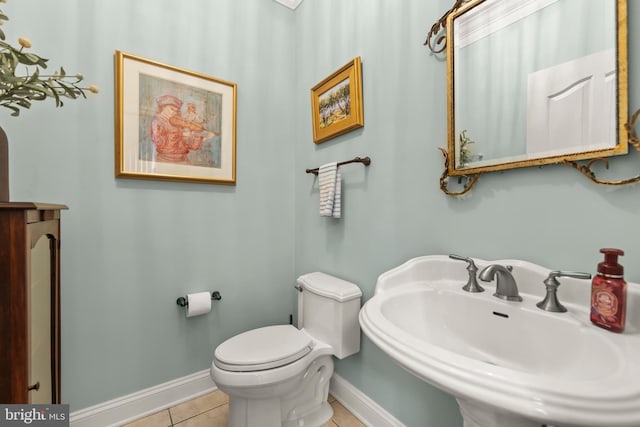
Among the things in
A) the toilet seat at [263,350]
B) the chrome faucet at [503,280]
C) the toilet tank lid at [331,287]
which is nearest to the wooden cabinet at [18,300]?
the toilet seat at [263,350]

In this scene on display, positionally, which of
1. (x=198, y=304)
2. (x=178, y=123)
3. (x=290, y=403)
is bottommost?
(x=290, y=403)

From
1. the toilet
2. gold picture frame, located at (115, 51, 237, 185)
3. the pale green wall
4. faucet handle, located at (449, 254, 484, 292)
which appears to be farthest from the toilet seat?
gold picture frame, located at (115, 51, 237, 185)

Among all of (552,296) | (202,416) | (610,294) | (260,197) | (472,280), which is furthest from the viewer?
(260,197)

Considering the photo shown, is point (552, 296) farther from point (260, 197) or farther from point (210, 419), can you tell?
point (210, 419)

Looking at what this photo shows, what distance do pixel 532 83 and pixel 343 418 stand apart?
164 cm

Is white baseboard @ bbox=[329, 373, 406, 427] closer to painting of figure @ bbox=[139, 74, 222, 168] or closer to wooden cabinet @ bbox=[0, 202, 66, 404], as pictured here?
wooden cabinet @ bbox=[0, 202, 66, 404]

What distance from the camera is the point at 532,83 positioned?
81cm

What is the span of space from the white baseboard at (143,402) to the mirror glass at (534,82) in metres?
1.74

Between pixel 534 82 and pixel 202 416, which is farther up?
pixel 534 82

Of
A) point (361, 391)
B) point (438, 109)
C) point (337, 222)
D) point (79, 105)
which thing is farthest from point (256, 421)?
point (79, 105)

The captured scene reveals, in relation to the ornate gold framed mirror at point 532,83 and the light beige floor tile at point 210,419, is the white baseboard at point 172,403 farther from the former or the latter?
the ornate gold framed mirror at point 532,83

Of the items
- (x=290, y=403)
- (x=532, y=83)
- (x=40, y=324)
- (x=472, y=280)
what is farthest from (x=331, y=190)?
(x=40, y=324)

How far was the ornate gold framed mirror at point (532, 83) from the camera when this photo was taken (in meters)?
0.68

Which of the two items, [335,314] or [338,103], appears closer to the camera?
[335,314]
